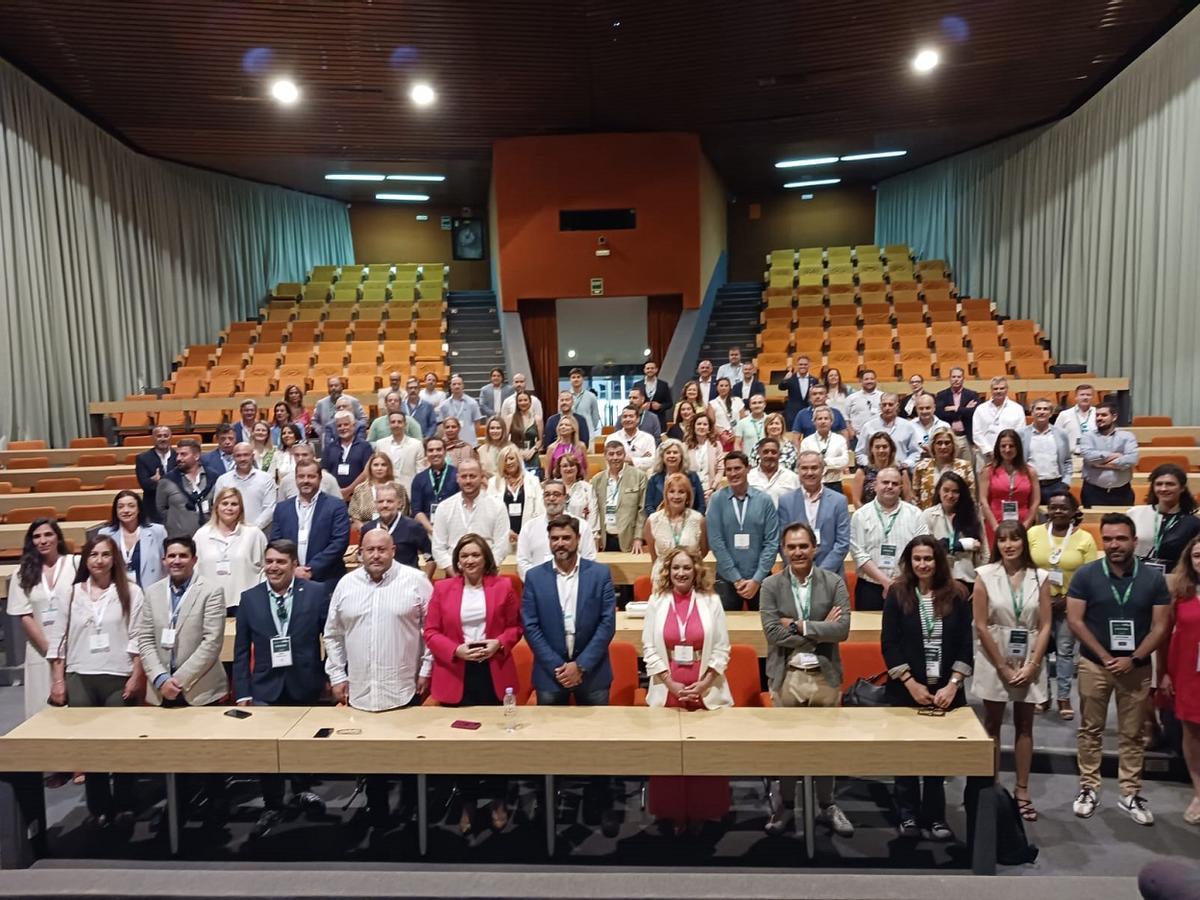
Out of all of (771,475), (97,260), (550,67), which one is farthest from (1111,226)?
(97,260)

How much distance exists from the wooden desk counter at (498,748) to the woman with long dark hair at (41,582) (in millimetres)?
1637

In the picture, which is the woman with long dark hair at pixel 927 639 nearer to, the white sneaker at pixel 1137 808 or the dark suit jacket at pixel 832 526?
the white sneaker at pixel 1137 808

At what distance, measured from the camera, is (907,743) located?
3332mm

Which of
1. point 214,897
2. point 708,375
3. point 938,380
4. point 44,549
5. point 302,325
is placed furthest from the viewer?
point 302,325

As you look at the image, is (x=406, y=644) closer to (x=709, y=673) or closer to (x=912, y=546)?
(x=709, y=673)

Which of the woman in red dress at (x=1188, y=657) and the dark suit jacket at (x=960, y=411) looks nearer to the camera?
the woman in red dress at (x=1188, y=657)

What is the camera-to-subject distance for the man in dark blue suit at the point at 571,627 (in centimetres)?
402

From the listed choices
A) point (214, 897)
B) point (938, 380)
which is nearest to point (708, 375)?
point (938, 380)

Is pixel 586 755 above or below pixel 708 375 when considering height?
below

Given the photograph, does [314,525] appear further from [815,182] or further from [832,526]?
[815,182]

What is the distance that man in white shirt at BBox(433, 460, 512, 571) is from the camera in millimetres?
5277

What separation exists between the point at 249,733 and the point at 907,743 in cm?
245

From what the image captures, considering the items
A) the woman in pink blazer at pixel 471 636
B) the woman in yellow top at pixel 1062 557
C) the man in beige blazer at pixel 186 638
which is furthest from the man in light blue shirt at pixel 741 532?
the man in beige blazer at pixel 186 638

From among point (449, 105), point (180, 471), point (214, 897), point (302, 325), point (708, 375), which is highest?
point (449, 105)
